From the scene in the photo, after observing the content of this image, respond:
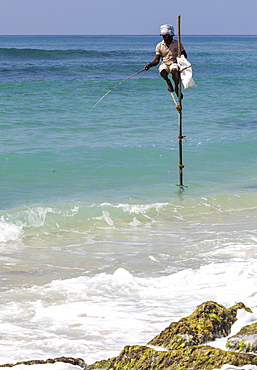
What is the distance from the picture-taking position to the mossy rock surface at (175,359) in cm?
328

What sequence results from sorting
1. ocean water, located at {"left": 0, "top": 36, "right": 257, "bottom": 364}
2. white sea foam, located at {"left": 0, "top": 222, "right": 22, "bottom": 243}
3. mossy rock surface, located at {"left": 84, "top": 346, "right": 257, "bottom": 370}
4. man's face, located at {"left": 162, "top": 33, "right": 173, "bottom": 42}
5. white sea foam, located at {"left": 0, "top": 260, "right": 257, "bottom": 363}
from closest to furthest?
mossy rock surface, located at {"left": 84, "top": 346, "right": 257, "bottom": 370} < white sea foam, located at {"left": 0, "top": 260, "right": 257, "bottom": 363} < ocean water, located at {"left": 0, "top": 36, "right": 257, "bottom": 364} < white sea foam, located at {"left": 0, "top": 222, "right": 22, "bottom": 243} < man's face, located at {"left": 162, "top": 33, "right": 173, "bottom": 42}

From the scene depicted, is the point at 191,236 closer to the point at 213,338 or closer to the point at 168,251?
the point at 168,251

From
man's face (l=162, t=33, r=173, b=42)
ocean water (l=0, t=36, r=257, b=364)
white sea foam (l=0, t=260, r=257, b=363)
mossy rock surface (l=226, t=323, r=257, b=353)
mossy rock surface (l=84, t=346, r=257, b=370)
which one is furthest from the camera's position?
man's face (l=162, t=33, r=173, b=42)

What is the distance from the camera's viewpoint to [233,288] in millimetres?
5363

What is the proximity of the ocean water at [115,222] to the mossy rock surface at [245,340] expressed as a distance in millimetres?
831

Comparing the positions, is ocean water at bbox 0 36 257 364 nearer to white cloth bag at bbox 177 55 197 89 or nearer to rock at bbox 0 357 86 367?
rock at bbox 0 357 86 367

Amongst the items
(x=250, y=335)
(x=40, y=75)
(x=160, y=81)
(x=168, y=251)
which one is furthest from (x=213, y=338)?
(x=40, y=75)

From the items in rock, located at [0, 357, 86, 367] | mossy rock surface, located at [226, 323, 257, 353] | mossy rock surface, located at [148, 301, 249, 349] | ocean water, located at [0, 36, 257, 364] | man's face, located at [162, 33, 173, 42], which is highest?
man's face, located at [162, 33, 173, 42]

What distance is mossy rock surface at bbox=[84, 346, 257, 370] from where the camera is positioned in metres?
3.28

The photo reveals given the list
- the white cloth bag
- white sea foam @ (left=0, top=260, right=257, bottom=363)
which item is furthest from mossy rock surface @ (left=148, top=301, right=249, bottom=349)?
the white cloth bag

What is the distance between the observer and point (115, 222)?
8.55 m

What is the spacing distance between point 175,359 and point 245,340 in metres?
0.51

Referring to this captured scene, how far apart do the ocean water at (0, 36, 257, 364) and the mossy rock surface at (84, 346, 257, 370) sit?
0.48 meters

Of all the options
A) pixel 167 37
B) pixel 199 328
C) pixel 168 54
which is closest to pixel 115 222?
pixel 168 54
